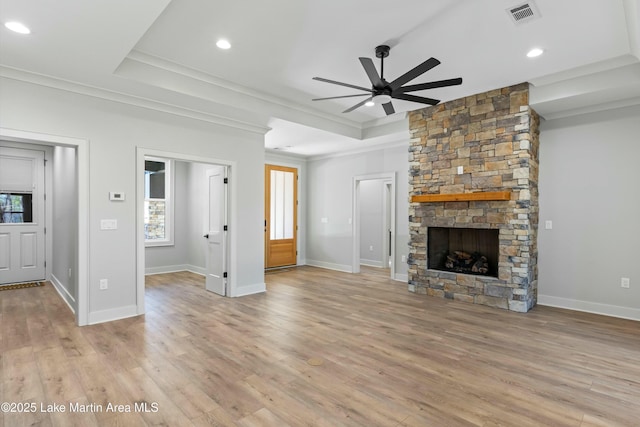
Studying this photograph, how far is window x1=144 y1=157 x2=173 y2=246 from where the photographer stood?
7.34 metres

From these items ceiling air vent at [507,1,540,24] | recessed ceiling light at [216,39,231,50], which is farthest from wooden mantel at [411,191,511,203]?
recessed ceiling light at [216,39,231,50]

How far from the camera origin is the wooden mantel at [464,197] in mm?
4547

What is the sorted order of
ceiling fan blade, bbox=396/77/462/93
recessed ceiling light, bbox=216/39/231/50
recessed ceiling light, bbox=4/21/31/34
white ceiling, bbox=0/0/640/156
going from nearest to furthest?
recessed ceiling light, bbox=4/21/31/34 → white ceiling, bbox=0/0/640/156 → ceiling fan blade, bbox=396/77/462/93 → recessed ceiling light, bbox=216/39/231/50

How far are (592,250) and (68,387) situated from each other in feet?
19.7

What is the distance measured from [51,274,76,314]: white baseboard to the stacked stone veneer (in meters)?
4.90

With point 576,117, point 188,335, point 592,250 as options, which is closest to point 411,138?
point 576,117

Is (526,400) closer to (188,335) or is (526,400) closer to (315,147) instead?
(188,335)

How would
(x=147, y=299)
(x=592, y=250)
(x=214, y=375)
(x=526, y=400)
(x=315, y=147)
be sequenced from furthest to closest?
1. (x=315, y=147)
2. (x=147, y=299)
3. (x=592, y=250)
4. (x=214, y=375)
5. (x=526, y=400)

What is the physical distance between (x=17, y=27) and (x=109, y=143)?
1.55 meters

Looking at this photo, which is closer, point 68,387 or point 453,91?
point 68,387

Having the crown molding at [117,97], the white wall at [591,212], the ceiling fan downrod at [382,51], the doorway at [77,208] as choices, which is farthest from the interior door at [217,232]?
the white wall at [591,212]

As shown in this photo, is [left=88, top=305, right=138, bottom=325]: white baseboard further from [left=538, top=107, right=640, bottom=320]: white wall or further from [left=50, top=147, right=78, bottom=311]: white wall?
[left=538, top=107, right=640, bottom=320]: white wall

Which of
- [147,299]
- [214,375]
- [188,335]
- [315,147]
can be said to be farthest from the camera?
[315,147]

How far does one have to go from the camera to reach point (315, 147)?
7164 millimetres
